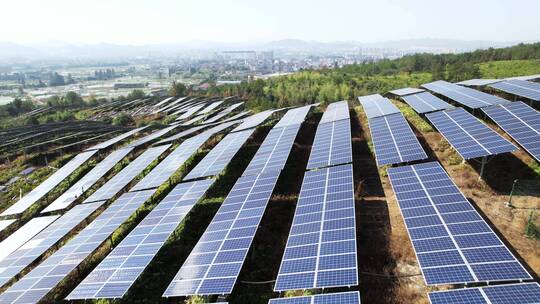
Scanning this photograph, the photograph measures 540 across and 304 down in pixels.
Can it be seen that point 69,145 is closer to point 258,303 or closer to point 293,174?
point 293,174

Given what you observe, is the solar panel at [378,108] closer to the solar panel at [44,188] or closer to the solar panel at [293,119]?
the solar panel at [293,119]

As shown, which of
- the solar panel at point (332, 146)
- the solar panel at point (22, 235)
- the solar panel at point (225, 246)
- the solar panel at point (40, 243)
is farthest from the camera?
the solar panel at point (332, 146)

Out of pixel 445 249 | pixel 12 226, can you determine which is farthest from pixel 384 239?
pixel 12 226

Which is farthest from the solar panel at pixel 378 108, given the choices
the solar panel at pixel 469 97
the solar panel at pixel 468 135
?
the solar panel at pixel 469 97

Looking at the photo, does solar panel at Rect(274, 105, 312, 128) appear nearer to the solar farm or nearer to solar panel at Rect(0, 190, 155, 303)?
the solar farm

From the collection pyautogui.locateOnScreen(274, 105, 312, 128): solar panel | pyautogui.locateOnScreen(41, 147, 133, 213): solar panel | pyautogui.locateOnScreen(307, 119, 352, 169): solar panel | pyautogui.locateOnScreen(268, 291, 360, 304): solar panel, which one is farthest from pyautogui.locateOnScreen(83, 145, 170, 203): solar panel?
pyautogui.locateOnScreen(268, 291, 360, 304): solar panel
